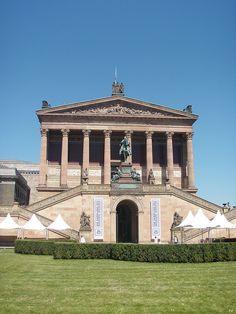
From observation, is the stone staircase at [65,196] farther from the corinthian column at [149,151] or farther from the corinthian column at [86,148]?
the corinthian column at [149,151]

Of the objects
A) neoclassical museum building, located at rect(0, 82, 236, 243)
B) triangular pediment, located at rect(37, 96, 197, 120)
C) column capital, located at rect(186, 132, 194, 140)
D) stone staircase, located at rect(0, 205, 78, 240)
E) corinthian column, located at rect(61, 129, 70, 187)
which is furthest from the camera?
column capital, located at rect(186, 132, 194, 140)

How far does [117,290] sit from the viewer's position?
1349cm

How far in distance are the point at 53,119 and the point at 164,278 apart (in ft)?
162

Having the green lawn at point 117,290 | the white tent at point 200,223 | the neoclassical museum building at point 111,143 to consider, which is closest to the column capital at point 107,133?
the neoclassical museum building at point 111,143

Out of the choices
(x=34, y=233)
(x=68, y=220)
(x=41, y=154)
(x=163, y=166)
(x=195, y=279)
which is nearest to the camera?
(x=195, y=279)

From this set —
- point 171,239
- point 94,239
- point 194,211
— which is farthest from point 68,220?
point 194,211

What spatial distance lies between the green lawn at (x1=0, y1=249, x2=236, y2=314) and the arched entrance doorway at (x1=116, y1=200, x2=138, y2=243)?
29034mm

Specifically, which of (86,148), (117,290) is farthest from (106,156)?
(117,290)

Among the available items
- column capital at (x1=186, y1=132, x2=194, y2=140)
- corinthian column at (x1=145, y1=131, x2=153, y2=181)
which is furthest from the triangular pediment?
corinthian column at (x1=145, y1=131, x2=153, y2=181)

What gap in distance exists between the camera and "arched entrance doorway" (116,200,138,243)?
48.6m

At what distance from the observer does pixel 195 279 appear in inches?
631

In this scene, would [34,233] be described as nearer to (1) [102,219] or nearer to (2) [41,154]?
(1) [102,219]

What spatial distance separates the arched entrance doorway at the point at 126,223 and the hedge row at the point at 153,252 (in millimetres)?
22210

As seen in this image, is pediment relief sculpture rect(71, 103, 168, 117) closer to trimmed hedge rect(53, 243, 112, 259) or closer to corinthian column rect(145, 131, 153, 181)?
corinthian column rect(145, 131, 153, 181)
